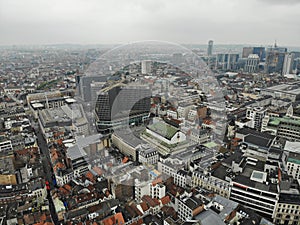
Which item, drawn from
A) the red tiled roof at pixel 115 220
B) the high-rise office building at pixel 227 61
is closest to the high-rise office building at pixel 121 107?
the red tiled roof at pixel 115 220

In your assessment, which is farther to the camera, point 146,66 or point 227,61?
point 227,61

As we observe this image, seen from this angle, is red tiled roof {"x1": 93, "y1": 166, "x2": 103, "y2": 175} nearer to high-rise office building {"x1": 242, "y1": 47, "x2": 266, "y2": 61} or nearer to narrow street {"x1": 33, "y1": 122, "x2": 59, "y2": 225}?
narrow street {"x1": 33, "y1": 122, "x2": 59, "y2": 225}

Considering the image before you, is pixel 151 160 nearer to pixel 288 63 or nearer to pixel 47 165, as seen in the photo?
pixel 47 165

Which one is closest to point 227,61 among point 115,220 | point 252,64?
point 252,64

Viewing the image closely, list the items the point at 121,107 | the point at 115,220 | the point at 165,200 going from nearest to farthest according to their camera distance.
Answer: the point at 115,220 < the point at 165,200 < the point at 121,107

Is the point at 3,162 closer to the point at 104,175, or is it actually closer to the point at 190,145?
the point at 104,175

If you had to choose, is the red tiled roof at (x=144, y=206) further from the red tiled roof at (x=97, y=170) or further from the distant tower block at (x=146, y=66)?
the distant tower block at (x=146, y=66)

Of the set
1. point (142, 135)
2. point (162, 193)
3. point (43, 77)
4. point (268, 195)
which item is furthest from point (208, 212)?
point (43, 77)

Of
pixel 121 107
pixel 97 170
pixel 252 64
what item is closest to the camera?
pixel 97 170
